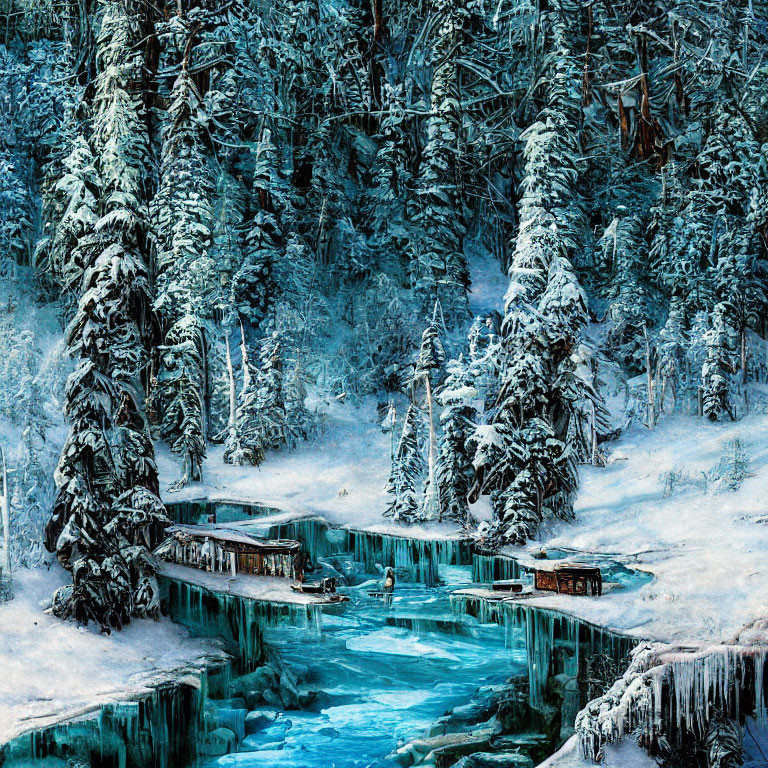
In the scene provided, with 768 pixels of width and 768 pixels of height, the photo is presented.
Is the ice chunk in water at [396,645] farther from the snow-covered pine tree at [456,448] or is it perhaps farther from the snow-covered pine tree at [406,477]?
the snow-covered pine tree at [406,477]

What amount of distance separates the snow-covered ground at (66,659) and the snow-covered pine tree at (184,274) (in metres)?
11.3

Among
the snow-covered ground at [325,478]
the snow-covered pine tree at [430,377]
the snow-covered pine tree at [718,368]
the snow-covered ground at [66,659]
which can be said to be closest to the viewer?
the snow-covered ground at [66,659]

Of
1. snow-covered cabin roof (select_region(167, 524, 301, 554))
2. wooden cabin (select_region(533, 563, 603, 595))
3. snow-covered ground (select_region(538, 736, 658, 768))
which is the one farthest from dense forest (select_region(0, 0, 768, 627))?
snow-covered ground (select_region(538, 736, 658, 768))

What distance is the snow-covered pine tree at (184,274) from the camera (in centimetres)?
2885

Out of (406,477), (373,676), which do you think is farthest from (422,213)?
(373,676)

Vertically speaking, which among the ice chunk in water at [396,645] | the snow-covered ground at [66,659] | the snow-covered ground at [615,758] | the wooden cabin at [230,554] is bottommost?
the ice chunk in water at [396,645]

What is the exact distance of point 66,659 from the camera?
14570 millimetres

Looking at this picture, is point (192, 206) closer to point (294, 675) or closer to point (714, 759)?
point (294, 675)

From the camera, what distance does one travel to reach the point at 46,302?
34.2 metres

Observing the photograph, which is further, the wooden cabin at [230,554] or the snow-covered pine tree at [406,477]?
the snow-covered pine tree at [406,477]

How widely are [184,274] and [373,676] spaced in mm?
17192

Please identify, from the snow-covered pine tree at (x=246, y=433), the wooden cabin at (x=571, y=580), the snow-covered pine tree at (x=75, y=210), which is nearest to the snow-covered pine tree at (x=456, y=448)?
the wooden cabin at (x=571, y=580)

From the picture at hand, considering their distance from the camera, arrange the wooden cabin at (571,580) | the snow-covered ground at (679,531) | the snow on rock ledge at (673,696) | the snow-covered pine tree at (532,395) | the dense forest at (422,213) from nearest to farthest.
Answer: the snow on rock ledge at (673,696) < the snow-covered ground at (679,531) < the wooden cabin at (571,580) < the snow-covered pine tree at (532,395) < the dense forest at (422,213)

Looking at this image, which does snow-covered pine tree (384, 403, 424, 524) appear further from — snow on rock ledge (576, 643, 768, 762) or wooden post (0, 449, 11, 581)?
snow on rock ledge (576, 643, 768, 762)
